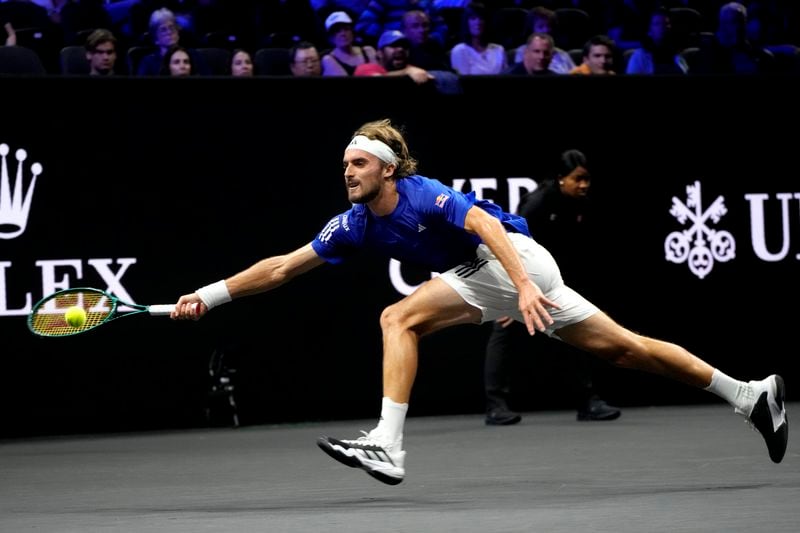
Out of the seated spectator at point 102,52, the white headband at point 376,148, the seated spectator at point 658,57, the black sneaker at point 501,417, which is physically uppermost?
the seated spectator at point 102,52

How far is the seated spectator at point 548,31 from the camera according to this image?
11.7 m

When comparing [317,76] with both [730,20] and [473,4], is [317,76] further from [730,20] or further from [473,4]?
[730,20]

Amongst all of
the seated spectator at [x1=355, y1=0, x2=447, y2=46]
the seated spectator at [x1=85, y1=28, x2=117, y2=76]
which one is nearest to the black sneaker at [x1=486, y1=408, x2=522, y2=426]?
the seated spectator at [x1=85, y1=28, x2=117, y2=76]

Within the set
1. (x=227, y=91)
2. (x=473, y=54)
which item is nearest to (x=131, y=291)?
(x=227, y=91)

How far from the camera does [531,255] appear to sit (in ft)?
22.1

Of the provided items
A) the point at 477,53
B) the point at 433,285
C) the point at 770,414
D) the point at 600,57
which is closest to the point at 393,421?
the point at 433,285

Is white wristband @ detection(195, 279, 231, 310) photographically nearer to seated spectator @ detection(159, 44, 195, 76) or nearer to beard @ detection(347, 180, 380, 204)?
beard @ detection(347, 180, 380, 204)

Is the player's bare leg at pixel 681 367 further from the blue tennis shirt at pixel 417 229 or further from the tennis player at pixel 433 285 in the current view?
the blue tennis shirt at pixel 417 229

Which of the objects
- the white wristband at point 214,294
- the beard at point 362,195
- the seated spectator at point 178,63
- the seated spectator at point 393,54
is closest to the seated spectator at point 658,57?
the seated spectator at point 393,54

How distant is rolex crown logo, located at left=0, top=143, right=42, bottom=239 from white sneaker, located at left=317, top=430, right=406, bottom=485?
13.2ft

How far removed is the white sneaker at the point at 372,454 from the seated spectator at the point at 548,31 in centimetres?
581

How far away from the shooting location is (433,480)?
23.5ft

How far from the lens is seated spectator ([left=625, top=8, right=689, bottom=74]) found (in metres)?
11.9

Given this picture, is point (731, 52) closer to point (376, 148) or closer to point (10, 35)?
point (10, 35)
